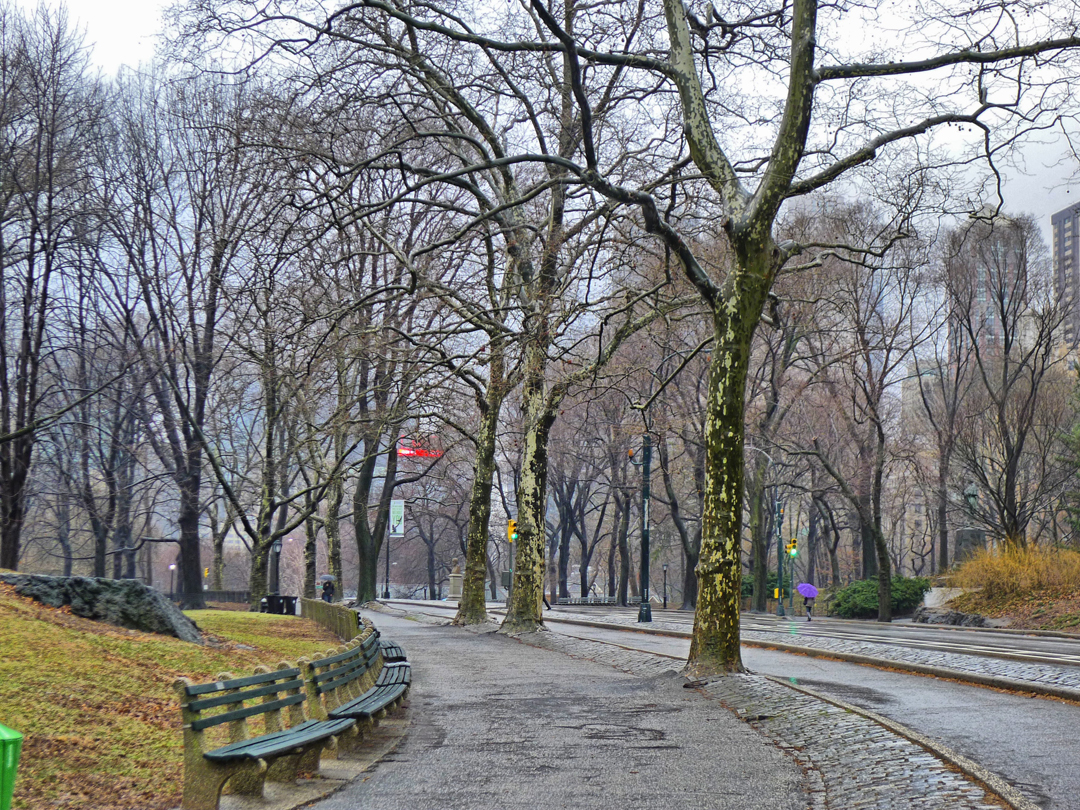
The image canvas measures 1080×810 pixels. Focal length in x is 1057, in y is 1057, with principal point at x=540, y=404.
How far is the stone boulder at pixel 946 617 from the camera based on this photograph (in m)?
29.7

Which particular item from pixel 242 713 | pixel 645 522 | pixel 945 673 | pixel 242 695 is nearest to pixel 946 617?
pixel 645 522

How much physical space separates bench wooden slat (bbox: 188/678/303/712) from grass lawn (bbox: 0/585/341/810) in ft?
2.56

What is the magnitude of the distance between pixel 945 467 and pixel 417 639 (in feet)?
80.7

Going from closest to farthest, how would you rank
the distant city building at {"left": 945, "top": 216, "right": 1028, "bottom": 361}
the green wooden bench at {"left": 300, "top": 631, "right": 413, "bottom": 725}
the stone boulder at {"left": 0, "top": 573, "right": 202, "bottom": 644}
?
the green wooden bench at {"left": 300, "top": 631, "right": 413, "bottom": 725} → the stone boulder at {"left": 0, "top": 573, "right": 202, "bottom": 644} → the distant city building at {"left": 945, "top": 216, "right": 1028, "bottom": 361}

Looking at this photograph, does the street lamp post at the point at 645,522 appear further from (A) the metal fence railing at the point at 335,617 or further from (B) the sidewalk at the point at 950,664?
(B) the sidewalk at the point at 950,664

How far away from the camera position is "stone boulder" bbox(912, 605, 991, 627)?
1168 inches

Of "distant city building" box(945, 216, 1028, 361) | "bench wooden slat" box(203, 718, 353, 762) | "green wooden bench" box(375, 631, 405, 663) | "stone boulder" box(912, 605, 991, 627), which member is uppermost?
"distant city building" box(945, 216, 1028, 361)

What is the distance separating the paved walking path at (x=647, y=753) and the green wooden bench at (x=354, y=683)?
0.40 m

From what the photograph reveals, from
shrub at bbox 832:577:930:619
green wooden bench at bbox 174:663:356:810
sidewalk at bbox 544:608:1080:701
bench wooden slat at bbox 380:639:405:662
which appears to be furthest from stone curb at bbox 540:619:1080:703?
shrub at bbox 832:577:930:619

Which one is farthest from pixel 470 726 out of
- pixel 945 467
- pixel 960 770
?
pixel 945 467

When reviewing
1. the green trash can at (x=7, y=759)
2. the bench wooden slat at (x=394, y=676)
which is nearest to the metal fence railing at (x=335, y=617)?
the bench wooden slat at (x=394, y=676)

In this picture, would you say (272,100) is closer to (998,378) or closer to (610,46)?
(610,46)

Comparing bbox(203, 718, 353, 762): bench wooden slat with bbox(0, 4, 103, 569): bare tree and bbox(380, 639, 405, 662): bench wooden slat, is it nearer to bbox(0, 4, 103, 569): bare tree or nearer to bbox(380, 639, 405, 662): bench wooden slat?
bbox(380, 639, 405, 662): bench wooden slat

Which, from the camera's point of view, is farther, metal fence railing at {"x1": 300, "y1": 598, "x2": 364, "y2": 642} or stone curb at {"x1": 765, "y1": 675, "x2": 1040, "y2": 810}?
metal fence railing at {"x1": 300, "y1": 598, "x2": 364, "y2": 642}
